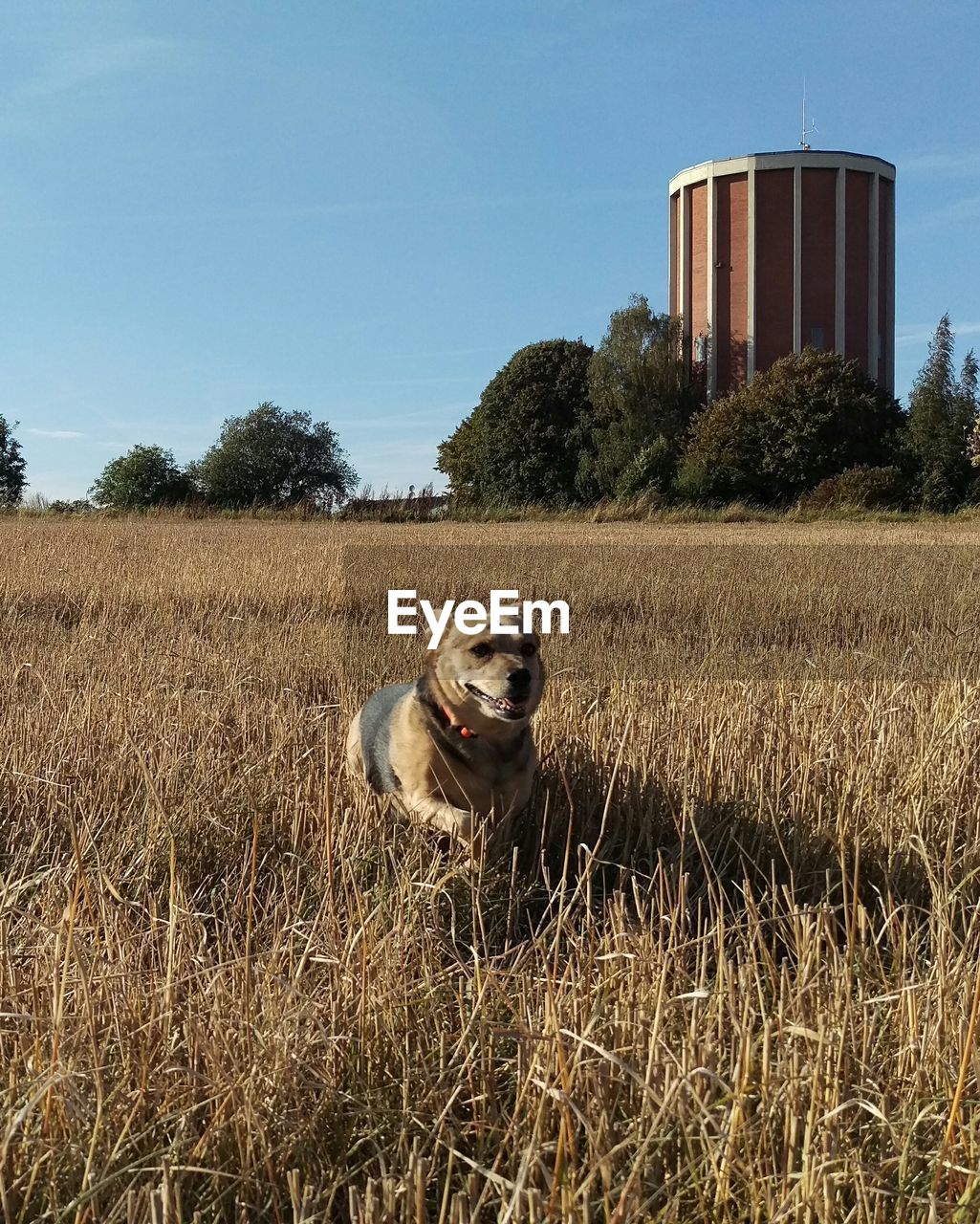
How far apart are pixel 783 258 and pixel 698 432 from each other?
12491 mm

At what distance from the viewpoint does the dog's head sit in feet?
11.8

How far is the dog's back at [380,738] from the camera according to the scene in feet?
13.5

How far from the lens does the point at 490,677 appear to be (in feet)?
11.9

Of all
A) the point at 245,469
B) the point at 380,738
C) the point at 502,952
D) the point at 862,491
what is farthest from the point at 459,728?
the point at 245,469

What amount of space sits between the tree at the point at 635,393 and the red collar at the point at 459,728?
42406mm

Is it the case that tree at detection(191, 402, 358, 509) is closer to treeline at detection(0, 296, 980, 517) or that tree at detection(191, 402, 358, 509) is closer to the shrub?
treeline at detection(0, 296, 980, 517)

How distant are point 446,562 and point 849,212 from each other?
1776 inches

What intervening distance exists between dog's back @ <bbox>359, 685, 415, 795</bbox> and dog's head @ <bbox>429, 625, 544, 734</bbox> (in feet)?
1.34

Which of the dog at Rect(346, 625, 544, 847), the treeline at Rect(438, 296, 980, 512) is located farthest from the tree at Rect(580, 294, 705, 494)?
the dog at Rect(346, 625, 544, 847)

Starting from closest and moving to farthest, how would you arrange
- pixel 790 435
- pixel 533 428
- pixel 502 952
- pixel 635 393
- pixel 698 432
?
Answer: pixel 502 952 < pixel 790 435 < pixel 698 432 < pixel 635 393 < pixel 533 428

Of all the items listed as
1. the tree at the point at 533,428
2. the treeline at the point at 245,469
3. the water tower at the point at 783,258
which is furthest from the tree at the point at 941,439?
the treeline at the point at 245,469

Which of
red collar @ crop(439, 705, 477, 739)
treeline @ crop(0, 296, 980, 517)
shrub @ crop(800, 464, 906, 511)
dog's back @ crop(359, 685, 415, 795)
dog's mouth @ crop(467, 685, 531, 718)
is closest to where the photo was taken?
dog's mouth @ crop(467, 685, 531, 718)

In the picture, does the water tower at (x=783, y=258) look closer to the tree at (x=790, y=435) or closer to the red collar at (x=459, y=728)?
the tree at (x=790, y=435)

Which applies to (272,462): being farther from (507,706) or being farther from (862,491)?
(507,706)
